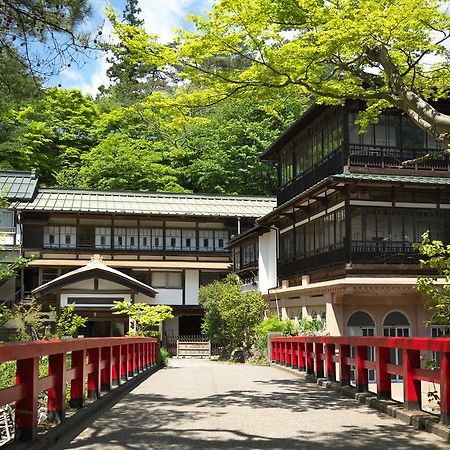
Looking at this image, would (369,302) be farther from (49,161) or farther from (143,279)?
(49,161)

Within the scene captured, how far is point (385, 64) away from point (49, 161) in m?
44.1

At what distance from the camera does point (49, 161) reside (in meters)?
51.3

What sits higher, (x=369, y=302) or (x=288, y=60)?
(x=288, y=60)

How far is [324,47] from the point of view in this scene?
10.4 meters

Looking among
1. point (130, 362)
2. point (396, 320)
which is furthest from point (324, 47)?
point (396, 320)

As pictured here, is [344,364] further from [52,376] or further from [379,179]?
[379,179]

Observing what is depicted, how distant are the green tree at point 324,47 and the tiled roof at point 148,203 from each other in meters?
29.9

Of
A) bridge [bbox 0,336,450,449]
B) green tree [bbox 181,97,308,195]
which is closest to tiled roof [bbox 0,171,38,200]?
green tree [bbox 181,97,308,195]

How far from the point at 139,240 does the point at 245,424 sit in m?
34.1

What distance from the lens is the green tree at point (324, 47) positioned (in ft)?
33.4

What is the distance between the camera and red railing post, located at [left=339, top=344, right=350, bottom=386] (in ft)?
42.9

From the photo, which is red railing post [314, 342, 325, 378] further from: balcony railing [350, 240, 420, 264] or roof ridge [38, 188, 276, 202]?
roof ridge [38, 188, 276, 202]

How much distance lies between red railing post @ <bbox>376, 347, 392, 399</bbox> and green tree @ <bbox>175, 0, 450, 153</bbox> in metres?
3.65

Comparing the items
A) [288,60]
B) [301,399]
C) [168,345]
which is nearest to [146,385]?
[301,399]
